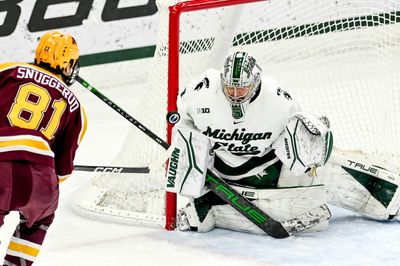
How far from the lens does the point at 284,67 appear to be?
174 inches

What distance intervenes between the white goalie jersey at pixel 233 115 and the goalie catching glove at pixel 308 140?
7 cm

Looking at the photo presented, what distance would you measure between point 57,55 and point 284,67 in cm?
161

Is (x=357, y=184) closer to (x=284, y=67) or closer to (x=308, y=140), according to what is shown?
(x=308, y=140)

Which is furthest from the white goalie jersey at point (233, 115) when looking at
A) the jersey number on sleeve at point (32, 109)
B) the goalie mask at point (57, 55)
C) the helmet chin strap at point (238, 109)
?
the jersey number on sleeve at point (32, 109)

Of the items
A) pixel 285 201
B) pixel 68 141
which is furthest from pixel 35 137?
pixel 285 201

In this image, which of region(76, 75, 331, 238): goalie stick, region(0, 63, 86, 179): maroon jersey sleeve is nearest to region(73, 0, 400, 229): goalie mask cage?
region(76, 75, 331, 238): goalie stick

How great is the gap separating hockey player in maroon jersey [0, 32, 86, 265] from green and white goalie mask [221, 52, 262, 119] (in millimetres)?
580

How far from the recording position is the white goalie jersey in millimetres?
3486

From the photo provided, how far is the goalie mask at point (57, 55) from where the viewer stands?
3.04 m

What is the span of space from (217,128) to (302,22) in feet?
3.48

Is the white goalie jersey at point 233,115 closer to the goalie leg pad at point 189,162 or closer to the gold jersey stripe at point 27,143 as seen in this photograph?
the goalie leg pad at point 189,162

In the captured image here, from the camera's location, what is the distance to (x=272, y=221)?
355 cm

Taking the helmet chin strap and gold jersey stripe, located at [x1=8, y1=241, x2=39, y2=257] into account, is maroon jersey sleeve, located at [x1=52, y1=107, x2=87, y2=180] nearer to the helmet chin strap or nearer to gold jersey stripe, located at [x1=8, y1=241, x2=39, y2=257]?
gold jersey stripe, located at [x1=8, y1=241, x2=39, y2=257]

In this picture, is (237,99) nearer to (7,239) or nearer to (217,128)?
(217,128)
